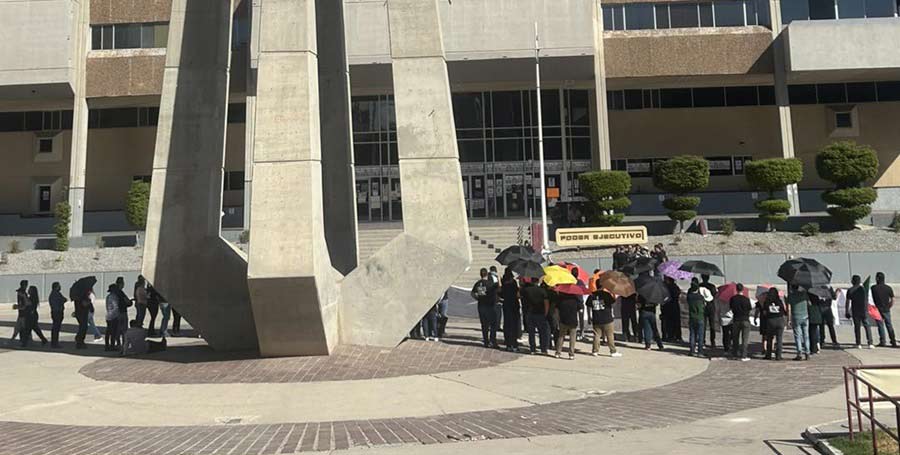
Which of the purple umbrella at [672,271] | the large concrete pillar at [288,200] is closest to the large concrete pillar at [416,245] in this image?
the large concrete pillar at [288,200]

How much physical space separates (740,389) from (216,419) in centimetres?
740

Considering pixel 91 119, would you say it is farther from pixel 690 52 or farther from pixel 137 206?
pixel 690 52

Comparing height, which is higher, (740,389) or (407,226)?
(407,226)

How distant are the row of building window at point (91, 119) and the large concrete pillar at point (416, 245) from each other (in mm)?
34065

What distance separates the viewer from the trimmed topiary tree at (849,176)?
2909 centimetres

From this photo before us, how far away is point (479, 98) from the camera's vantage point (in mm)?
38969

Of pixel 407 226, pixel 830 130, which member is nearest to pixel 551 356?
pixel 407 226

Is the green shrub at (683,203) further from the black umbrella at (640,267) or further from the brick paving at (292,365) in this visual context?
the brick paving at (292,365)

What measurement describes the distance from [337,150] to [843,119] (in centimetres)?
3561

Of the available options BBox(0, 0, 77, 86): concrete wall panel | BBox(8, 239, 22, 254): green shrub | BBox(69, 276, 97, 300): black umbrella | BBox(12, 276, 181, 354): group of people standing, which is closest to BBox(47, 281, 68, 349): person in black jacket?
BBox(12, 276, 181, 354): group of people standing

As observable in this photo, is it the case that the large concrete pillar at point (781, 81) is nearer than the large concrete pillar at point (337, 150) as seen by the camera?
No

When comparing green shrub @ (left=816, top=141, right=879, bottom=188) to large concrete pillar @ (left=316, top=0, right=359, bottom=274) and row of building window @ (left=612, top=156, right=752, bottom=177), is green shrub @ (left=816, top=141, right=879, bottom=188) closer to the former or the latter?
row of building window @ (left=612, top=156, right=752, bottom=177)

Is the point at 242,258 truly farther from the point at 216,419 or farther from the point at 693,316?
the point at 693,316

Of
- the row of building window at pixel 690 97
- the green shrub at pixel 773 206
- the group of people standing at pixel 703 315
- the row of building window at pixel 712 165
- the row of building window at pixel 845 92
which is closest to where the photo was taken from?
the group of people standing at pixel 703 315
